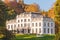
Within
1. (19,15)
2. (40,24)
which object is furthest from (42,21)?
(19,15)

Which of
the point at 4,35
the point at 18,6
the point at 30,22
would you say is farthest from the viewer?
the point at 30,22

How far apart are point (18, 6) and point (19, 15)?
86cm

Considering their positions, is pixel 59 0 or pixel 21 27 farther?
pixel 21 27

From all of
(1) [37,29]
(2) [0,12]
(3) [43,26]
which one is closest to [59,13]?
(2) [0,12]

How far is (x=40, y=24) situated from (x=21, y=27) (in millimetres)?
999

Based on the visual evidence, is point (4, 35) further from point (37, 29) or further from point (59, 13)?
point (37, 29)

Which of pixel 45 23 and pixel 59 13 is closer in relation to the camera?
pixel 59 13

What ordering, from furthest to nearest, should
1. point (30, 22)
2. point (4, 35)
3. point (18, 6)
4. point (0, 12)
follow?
point (30, 22) → point (18, 6) → point (0, 12) → point (4, 35)

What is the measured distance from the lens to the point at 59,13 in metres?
6.63

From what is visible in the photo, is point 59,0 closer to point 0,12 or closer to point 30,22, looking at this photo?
point 0,12

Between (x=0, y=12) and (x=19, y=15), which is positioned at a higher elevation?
(x=0, y=12)

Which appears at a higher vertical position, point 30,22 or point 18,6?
point 18,6

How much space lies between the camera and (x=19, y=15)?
14109 millimetres

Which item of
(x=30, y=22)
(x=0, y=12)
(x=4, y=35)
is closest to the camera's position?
(x=4, y=35)
